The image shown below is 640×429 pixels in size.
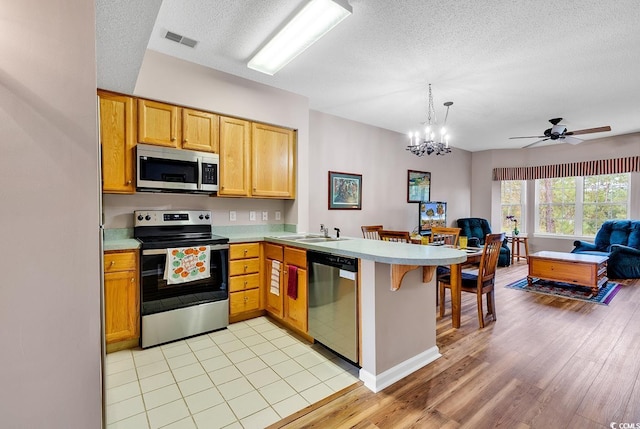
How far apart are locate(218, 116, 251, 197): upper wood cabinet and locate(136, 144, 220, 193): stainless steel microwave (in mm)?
120

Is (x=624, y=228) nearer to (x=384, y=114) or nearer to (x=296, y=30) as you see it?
(x=384, y=114)

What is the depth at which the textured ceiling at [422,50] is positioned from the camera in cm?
212

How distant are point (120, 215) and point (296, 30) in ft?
7.81

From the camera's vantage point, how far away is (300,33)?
2367 mm

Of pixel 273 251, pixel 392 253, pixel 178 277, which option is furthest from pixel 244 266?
pixel 392 253

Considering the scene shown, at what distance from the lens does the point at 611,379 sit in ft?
6.98

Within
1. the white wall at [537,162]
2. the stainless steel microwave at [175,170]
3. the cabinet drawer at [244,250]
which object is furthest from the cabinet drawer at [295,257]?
the white wall at [537,162]

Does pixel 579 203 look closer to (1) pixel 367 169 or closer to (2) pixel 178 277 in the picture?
(1) pixel 367 169

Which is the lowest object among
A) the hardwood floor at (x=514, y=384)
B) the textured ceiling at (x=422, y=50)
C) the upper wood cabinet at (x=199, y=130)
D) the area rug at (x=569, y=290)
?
the hardwood floor at (x=514, y=384)

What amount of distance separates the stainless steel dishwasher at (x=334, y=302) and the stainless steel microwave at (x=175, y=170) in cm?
139

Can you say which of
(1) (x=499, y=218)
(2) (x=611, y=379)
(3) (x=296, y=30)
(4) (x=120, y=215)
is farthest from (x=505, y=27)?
(1) (x=499, y=218)

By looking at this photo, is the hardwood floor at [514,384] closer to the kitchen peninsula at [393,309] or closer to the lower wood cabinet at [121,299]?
the kitchen peninsula at [393,309]

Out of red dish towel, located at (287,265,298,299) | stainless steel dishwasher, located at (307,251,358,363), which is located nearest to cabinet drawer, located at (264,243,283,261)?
red dish towel, located at (287,265,298,299)

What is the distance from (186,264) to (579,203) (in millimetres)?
7898
